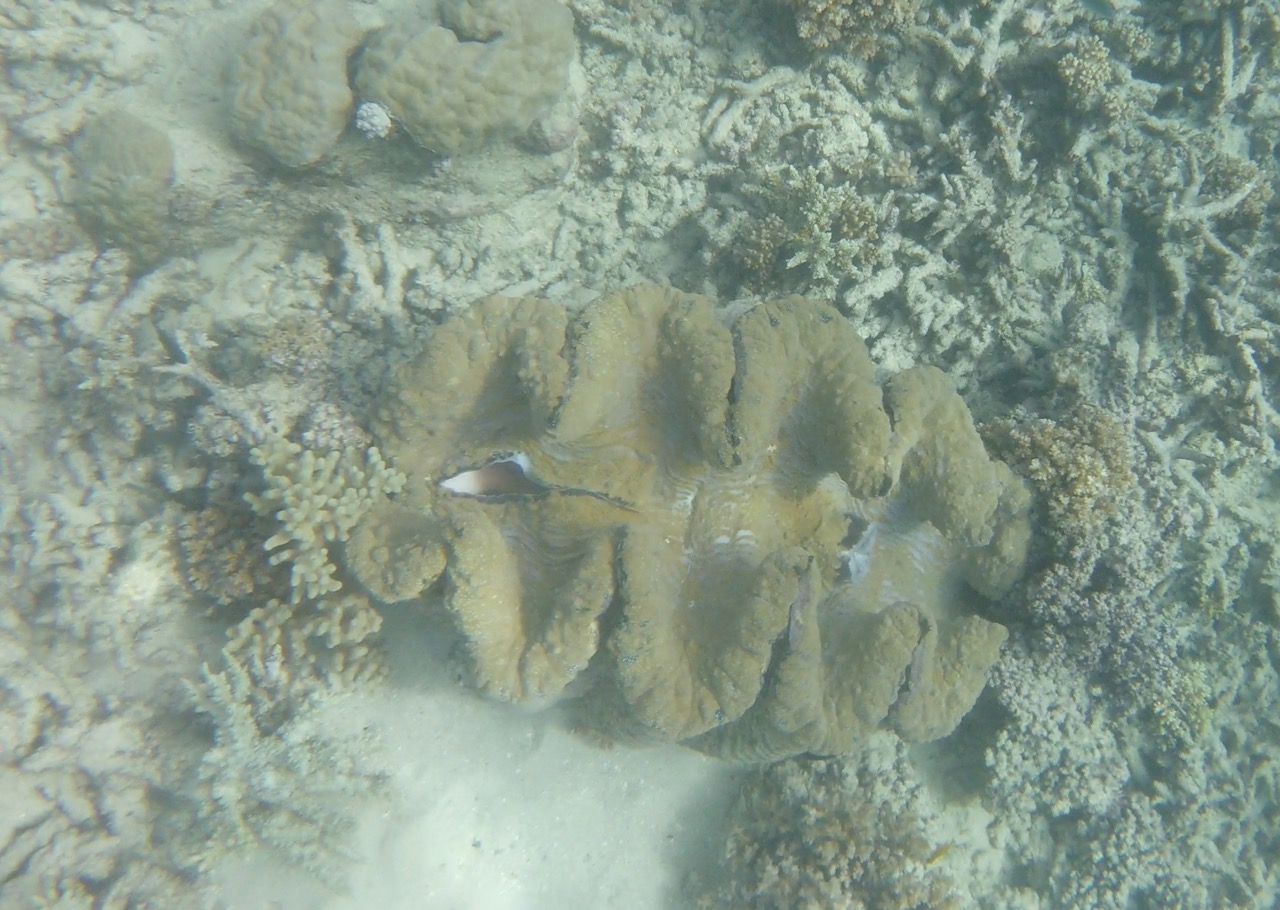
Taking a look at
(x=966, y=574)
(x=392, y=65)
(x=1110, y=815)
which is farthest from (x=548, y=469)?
(x=1110, y=815)

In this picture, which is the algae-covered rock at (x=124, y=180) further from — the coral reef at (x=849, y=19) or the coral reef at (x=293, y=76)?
the coral reef at (x=849, y=19)

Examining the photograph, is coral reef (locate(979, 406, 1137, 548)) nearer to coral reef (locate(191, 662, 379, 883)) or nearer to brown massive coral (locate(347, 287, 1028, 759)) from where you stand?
brown massive coral (locate(347, 287, 1028, 759))

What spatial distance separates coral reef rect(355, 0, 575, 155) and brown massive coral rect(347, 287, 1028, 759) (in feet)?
2.81

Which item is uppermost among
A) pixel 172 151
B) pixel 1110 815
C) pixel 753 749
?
pixel 172 151

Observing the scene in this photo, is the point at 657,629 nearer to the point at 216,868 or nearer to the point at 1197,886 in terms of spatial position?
the point at 216,868

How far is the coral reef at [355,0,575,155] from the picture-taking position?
3.39 m

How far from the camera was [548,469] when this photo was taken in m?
3.72

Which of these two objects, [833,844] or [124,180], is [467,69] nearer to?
[124,180]

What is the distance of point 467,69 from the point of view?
3402 millimetres

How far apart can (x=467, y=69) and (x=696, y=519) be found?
7.61ft

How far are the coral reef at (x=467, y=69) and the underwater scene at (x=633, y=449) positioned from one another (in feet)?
0.08

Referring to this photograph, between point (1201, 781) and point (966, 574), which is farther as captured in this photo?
point (1201, 781)

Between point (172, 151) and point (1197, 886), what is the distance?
674cm

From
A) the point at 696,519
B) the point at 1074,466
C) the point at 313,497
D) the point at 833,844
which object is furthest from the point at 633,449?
the point at 833,844
